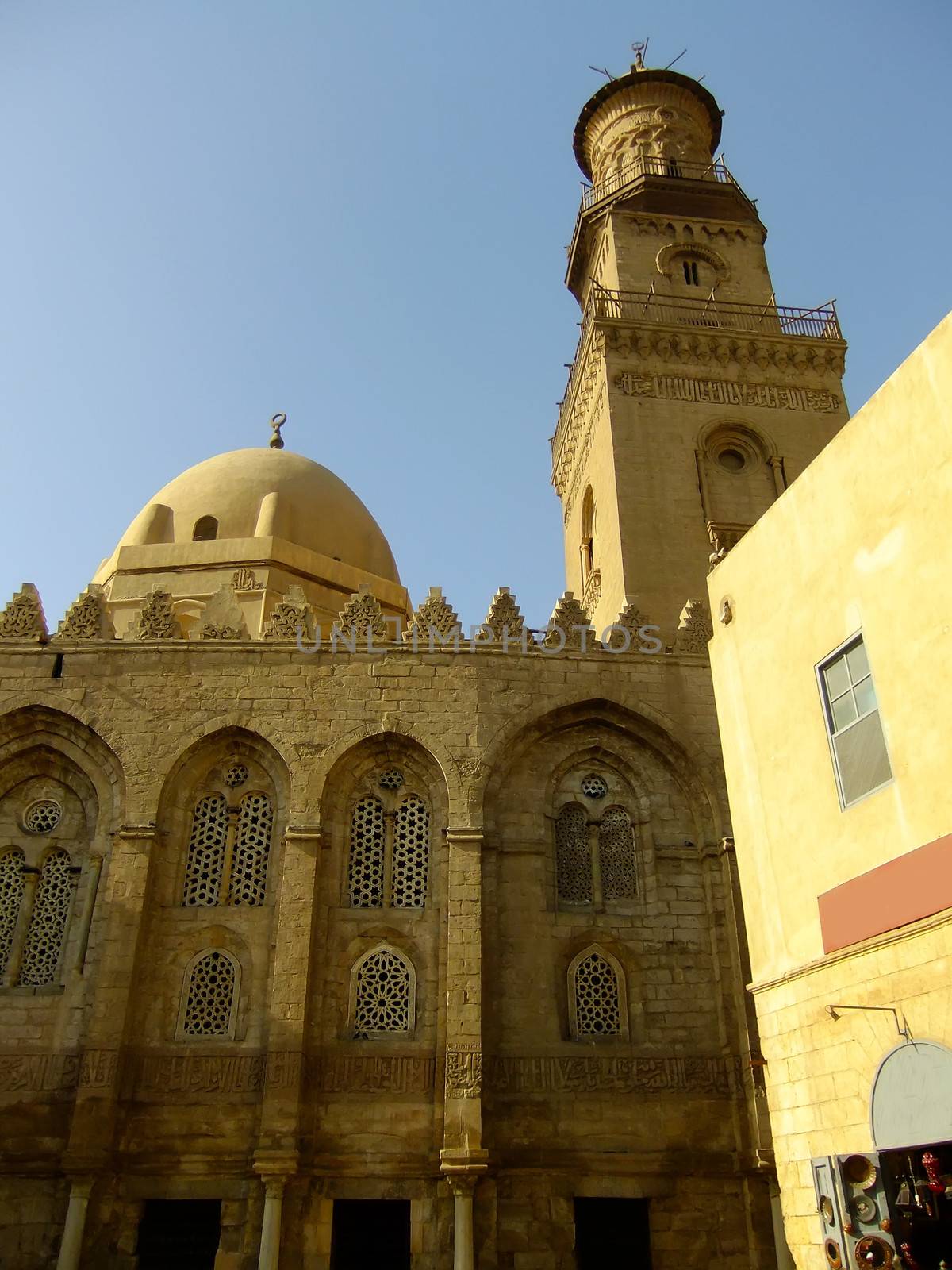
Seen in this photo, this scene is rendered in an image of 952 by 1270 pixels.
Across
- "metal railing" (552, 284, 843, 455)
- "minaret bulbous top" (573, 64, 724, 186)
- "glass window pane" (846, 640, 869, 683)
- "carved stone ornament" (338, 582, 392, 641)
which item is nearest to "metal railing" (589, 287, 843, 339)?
"metal railing" (552, 284, 843, 455)

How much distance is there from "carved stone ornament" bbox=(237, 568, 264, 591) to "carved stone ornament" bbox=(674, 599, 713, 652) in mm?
6986

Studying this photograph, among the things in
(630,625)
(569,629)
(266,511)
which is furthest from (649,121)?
(569,629)

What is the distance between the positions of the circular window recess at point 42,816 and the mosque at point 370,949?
0.05 meters

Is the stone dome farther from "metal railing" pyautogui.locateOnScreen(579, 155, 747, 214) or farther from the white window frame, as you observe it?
the white window frame

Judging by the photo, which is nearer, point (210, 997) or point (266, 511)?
point (210, 997)

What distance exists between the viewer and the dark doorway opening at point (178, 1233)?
410 inches

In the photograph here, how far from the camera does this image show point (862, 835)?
23.9ft

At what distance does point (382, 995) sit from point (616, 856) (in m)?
3.16

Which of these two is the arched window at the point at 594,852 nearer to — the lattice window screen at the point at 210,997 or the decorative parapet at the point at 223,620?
the lattice window screen at the point at 210,997

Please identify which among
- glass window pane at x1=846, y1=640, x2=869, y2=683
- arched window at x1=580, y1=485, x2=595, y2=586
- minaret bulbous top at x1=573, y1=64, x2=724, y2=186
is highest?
minaret bulbous top at x1=573, y1=64, x2=724, y2=186

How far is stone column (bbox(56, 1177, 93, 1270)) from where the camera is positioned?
1000cm

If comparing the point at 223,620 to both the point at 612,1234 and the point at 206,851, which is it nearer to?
the point at 206,851

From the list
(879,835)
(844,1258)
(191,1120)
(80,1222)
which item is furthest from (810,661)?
(80,1222)

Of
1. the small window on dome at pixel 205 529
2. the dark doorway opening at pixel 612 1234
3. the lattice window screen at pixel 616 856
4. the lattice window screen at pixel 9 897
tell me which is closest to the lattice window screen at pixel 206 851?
the lattice window screen at pixel 9 897
